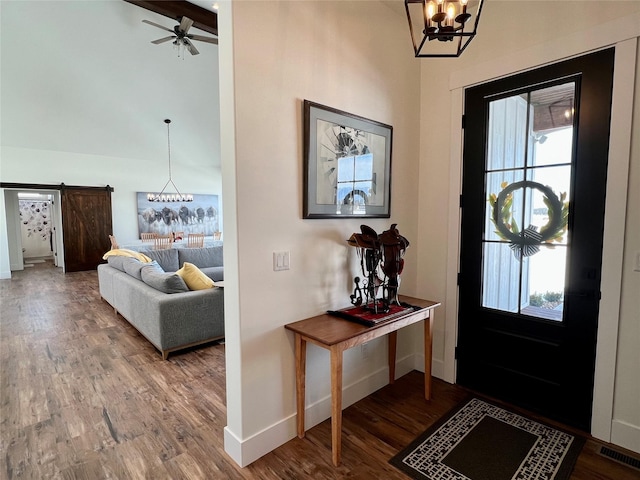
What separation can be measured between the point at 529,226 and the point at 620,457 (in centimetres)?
143

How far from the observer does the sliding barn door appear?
7.98 meters

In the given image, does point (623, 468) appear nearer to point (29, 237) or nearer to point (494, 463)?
point (494, 463)

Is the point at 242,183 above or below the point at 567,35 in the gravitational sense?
below

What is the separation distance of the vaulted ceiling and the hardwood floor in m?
4.33

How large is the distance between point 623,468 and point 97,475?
2.85 m

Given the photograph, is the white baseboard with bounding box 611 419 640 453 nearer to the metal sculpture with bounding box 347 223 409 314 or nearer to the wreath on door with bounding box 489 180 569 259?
the wreath on door with bounding box 489 180 569 259

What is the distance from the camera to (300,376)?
2.00m

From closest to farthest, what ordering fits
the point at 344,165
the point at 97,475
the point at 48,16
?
1. the point at 97,475
2. the point at 344,165
3. the point at 48,16

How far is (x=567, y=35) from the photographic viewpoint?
2049 mm

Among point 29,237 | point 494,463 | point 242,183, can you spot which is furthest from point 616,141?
point 29,237

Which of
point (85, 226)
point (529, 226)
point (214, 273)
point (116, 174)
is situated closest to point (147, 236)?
point (85, 226)

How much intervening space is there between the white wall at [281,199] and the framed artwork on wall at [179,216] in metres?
8.31

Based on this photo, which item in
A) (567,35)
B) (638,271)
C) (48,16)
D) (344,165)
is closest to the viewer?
(638,271)

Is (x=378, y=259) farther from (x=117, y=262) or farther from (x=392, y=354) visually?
(x=117, y=262)
